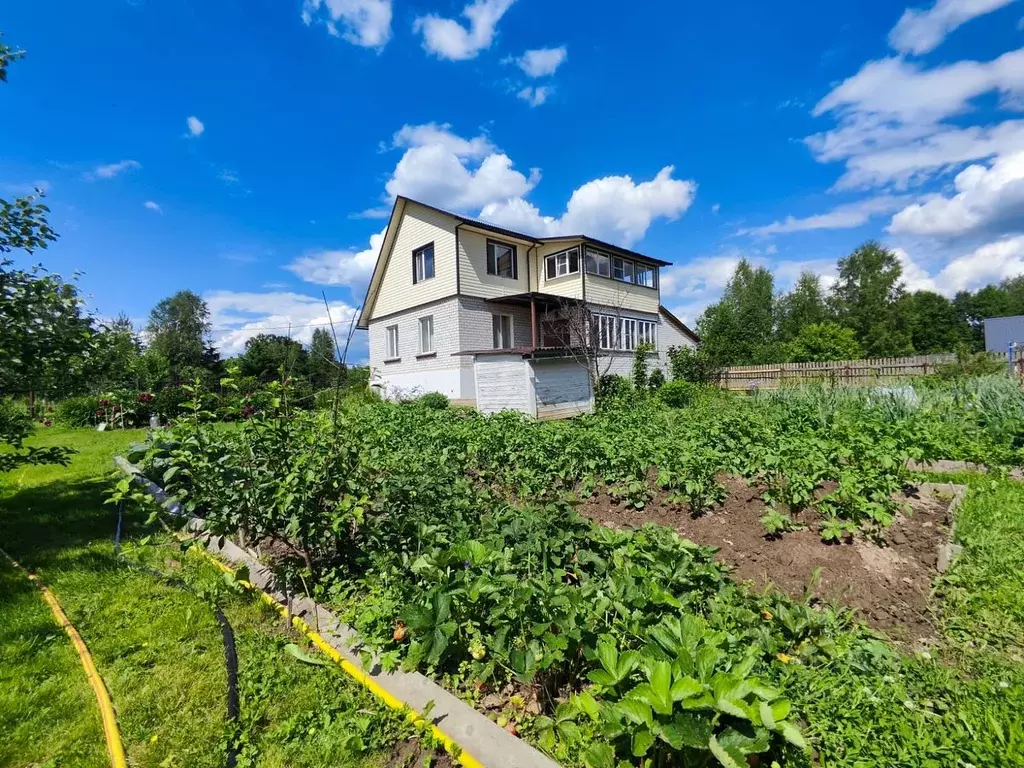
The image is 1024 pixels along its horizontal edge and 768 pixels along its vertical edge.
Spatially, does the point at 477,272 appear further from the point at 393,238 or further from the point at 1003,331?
the point at 1003,331

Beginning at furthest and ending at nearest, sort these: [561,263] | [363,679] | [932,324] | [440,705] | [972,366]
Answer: [932,324] → [561,263] → [972,366] → [363,679] → [440,705]

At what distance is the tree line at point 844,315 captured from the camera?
32031mm

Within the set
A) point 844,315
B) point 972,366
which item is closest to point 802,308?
point 844,315

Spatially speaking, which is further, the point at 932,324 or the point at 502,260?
the point at 932,324

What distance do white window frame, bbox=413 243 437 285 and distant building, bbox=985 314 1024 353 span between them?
158 ft

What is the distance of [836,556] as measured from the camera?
9.60 ft

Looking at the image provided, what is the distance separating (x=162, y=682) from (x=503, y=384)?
12.0 m

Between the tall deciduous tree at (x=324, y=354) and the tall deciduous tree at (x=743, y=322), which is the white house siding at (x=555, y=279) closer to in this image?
the tall deciduous tree at (x=743, y=322)

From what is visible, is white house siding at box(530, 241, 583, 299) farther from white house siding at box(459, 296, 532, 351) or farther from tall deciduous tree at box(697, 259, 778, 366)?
tall deciduous tree at box(697, 259, 778, 366)

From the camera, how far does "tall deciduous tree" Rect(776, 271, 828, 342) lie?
43.1m

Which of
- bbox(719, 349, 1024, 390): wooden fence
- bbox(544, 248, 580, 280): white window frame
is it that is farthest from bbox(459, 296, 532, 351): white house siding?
bbox(719, 349, 1024, 390): wooden fence

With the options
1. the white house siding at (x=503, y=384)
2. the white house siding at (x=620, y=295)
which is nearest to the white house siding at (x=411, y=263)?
the white house siding at (x=503, y=384)

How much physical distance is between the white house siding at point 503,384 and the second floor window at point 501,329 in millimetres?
2046

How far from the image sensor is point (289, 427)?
291 centimetres
